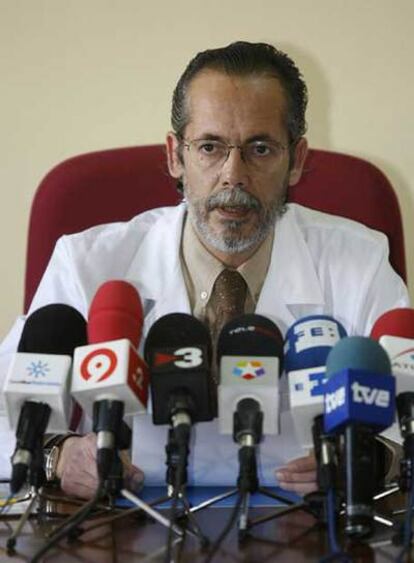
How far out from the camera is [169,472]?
1019mm

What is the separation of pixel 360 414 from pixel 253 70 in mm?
996

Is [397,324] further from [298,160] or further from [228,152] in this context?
[298,160]

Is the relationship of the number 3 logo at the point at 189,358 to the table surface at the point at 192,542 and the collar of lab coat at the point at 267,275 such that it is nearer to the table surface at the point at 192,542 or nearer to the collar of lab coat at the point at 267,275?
the table surface at the point at 192,542

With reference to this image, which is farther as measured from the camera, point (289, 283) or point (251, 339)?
point (289, 283)

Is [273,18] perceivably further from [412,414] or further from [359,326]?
[412,414]

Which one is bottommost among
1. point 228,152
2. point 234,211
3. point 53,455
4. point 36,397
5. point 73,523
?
point 53,455

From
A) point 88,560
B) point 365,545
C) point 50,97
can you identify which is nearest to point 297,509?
point 365,545

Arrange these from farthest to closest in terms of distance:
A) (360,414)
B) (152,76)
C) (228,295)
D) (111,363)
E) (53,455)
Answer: (152,76), (228,295), (53,455), (111,363), (360,414)

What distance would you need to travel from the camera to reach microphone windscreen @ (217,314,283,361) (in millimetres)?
1038

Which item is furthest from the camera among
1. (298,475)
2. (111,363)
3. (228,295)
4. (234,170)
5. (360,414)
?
(228,295)

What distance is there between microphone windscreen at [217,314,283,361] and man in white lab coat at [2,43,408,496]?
0.59 meters

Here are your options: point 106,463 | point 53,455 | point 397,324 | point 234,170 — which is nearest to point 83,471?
point 53,455

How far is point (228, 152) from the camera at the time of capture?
5.31ft

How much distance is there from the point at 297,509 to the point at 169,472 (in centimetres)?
18
